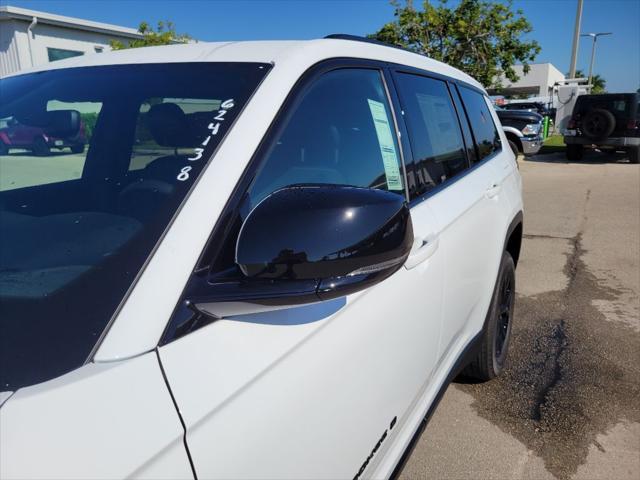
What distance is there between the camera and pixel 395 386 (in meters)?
1.64

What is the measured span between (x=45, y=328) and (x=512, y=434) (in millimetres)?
2532

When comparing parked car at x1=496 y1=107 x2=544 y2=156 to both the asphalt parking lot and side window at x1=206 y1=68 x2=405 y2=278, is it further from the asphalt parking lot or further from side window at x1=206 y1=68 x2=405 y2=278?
side window at x1=206 y1=68 x2=405 y2=278

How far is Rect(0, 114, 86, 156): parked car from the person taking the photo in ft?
5.71

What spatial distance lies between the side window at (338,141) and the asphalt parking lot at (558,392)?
1.55 metres

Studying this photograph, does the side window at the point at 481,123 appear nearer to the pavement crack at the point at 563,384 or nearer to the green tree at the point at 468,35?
the pavement crack at the point at 563,384

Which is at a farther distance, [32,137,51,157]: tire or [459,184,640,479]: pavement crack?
[459,184,640,479]: pavement crack

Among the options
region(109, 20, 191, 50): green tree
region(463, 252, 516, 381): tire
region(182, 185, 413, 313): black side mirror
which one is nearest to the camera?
region(182, 185, 413, 313): black side mirror

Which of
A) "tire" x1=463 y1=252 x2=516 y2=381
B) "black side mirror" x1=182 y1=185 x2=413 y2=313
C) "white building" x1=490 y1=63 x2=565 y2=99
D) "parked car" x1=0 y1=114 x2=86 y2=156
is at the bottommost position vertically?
"tire" x1=463 y1=252 x2=516 y2=381

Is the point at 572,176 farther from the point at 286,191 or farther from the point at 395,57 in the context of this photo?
the point at 286,191

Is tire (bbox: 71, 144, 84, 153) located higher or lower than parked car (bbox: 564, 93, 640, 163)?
higher

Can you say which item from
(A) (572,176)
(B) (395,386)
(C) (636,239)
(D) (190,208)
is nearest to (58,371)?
(D) (190,208)

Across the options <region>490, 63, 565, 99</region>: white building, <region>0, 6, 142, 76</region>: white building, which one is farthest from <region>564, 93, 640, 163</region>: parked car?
<region>490, 63, 565, 99</region>: white building

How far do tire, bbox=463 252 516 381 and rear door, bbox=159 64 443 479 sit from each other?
3.53 ft

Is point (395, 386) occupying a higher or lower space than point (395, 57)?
lower
